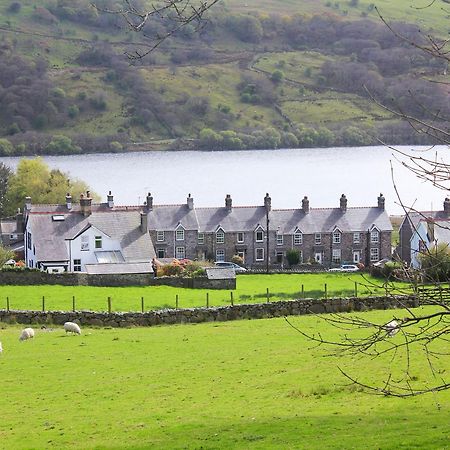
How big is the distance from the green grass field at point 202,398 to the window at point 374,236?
149 feet

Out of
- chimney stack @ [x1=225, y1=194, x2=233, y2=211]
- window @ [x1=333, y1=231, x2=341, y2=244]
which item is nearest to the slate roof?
chimney stack @ [x1=225, y1=194, x2=233, y2=211]

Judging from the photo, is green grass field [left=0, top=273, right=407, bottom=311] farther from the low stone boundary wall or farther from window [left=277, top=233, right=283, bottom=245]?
window [left=277, top=233, right=283, bottom=245]

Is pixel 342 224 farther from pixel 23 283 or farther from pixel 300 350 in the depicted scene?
pixel 300 350

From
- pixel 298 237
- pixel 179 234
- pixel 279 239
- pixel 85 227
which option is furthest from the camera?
pixel 298 237

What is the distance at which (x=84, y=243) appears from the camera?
211 feet

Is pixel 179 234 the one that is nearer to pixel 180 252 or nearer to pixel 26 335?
pixel 180 252

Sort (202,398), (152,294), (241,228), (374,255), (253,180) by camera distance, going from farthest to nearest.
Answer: (253,180)
(374,255)
(241,228)
(152,294)
(202,398)

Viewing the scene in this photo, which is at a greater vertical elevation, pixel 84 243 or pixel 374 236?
pixel 374 236

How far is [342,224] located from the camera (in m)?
76.9

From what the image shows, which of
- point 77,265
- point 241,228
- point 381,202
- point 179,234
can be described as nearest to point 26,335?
point 77,265

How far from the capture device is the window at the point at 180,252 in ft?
243

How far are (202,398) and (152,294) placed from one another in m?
26.1

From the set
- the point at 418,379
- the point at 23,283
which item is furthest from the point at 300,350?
the point at 23,283

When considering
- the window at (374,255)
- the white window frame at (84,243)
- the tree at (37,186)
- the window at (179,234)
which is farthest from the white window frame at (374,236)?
the tree at (37,186)
